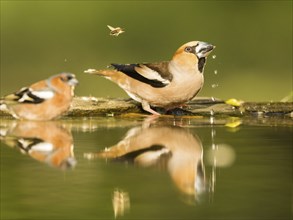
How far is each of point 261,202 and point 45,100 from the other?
343cm

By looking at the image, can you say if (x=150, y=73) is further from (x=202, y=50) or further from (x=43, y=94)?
(x=43, y=94)

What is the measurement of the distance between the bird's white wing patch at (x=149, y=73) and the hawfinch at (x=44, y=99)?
1470 millimetres

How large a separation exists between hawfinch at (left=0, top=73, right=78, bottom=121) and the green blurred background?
541 centimetres

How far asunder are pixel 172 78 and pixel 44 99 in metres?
1.68

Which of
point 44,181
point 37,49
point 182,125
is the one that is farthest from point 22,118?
point 37,49

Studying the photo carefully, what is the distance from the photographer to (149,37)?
659 inches

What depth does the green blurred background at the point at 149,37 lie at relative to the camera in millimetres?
15078

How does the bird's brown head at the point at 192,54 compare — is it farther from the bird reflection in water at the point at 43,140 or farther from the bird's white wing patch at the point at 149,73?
the bird reflection in water at the point at 43,140

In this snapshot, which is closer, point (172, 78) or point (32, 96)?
point (32, 96)

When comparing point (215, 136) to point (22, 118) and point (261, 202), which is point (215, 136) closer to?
point (22, 118)

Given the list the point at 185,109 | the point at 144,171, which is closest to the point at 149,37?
the point at 185,109

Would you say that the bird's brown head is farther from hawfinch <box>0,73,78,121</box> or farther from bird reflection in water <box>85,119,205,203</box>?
hawfinch <box>0,73,78,121</box>

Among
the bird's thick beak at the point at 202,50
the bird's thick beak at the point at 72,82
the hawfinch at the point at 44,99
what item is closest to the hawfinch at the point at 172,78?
the bird's thick beak at the point at 202,50

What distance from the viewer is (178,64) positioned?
10.2 metres
